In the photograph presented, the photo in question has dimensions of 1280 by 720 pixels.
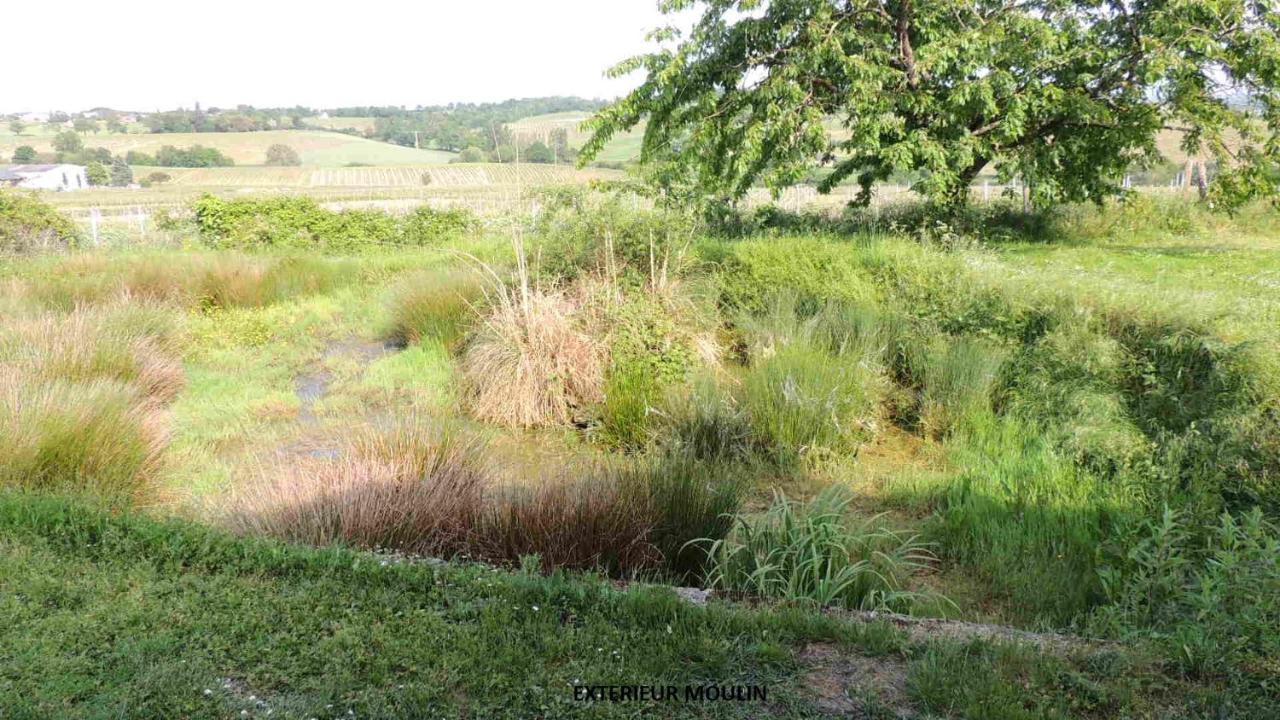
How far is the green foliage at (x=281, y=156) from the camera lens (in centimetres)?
5966

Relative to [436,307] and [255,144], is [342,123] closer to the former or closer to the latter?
[255,144]

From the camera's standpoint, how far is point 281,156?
60125mm

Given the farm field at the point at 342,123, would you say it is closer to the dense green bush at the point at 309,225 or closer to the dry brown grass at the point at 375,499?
the dense green bush at the point at 309,225

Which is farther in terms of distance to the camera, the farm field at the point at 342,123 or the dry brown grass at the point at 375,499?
the farm field at the point at 342,123

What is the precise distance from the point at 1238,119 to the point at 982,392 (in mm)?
6590

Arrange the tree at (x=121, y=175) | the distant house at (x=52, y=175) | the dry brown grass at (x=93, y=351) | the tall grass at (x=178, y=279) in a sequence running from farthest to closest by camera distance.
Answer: the tree at (x=121, y=175)
the distant house at (x=52, y=175)
the tall grass at (x=178, y=279)
the dry brown grass at (x=93, y=351)

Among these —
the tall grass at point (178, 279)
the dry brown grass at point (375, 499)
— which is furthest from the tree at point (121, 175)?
the dry brown grass at point (375, 499)

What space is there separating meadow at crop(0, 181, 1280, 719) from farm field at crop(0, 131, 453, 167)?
49.8 metres

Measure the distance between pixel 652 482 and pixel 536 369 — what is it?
126 inches

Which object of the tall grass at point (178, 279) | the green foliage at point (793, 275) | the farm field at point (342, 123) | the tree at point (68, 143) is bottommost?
the tall grass at point (178, 279)

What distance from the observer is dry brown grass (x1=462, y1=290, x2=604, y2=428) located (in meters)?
7.50

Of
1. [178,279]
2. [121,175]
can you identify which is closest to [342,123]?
[121,175]

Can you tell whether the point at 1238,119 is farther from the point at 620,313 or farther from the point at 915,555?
the point at 915,555

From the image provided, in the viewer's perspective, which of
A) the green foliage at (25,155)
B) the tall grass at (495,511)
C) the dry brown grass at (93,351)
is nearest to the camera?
the tall grass at (495,511)
